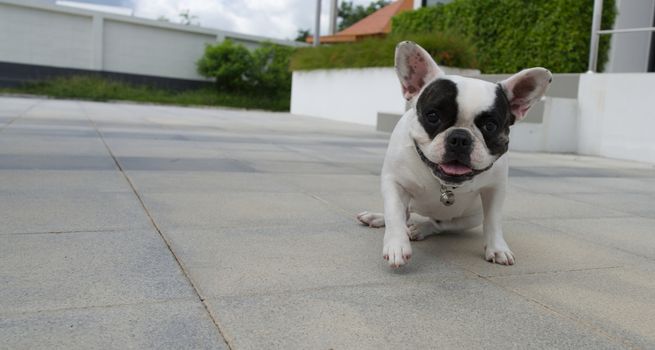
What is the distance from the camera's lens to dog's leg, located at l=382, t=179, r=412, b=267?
2508 mm

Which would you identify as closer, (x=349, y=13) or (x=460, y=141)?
(x=460, y=141)

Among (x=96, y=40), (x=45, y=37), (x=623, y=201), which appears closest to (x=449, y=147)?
(x=623, y=201)

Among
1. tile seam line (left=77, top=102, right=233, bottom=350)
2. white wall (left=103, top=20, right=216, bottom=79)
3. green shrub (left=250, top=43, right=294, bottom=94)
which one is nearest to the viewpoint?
tile seam line (left=77, top=102, right=233, bottom=350)

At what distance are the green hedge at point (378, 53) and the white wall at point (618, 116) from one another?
13.1ft

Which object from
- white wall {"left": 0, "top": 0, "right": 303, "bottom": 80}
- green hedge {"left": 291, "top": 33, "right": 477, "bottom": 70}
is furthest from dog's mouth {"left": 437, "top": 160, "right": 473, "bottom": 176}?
white wall {"left": 0, "top": 0, "right": 303, "bottom": 80}

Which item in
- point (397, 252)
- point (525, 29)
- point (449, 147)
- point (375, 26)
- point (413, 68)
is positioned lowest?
point (397, 252)

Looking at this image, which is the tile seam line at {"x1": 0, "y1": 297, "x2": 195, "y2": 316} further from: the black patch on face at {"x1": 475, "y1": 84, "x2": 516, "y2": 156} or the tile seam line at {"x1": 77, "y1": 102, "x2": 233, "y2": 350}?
the black patch on face at {"x1": 475, "y1": 84, "x2": 516, "y2": 156}

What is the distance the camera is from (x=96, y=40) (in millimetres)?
26953

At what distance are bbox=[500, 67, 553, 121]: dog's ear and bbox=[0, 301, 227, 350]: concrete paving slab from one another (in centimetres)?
170

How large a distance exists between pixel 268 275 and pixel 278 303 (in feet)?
1.07

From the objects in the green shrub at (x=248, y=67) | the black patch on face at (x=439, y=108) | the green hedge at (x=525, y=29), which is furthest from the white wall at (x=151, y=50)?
the black patch on face at (x=439, y=108)

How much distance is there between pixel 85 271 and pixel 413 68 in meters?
1.69

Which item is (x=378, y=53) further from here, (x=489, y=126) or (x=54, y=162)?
(x=489, y=126)

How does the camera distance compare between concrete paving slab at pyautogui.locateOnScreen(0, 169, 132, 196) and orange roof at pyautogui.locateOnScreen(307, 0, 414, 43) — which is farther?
orange roof at pyautogui.locateOnScreen(307, 0, 414, 43)
